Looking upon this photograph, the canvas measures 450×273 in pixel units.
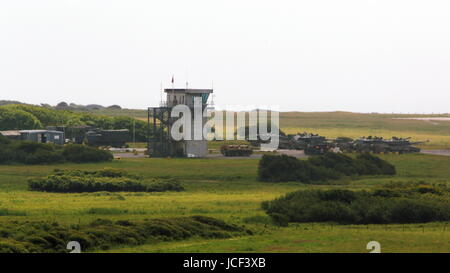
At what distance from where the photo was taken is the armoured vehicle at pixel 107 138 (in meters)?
96.5

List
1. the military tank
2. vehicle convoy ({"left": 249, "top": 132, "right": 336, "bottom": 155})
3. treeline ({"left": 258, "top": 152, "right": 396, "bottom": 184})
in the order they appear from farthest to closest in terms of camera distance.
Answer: vehicle convoy ({"left": 249, "top": 132, "right": 336, "bottom": 155}) < the military tank < treeline ({"left": 258, "top": 152, "right": 396, "bottom": 184})

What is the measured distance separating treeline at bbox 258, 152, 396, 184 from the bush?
16.8m

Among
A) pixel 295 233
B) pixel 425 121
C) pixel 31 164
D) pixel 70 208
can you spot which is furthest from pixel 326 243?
pixel 425 121

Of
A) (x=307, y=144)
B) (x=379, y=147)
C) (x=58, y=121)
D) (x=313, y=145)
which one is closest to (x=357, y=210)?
(x=313, y=145)

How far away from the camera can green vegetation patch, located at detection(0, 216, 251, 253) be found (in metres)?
30.2

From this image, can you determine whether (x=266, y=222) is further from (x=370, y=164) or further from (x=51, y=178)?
(x=370, y=164)

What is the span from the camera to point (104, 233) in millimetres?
32156

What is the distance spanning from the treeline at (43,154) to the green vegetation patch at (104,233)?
37.5 meters

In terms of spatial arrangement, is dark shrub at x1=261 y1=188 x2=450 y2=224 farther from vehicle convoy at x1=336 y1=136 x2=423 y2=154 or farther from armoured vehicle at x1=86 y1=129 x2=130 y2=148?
armoured vehicle at x1=86 y1=129 x2=130 y2=148

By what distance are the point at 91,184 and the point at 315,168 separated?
1605 centimetres

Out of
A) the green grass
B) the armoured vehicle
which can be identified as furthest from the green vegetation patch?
the green grass

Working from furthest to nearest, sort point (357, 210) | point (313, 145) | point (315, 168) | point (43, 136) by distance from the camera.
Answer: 1. point (43, 136)
2. point (313, 145)
3. point (315, 168)
4. point (357, 210)

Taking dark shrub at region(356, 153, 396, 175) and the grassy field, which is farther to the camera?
dark shrub at region(356, 153, 396, 175)

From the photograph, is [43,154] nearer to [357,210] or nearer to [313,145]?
[313,145]
